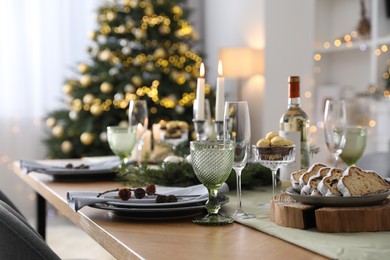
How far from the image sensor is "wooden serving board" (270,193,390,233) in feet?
3.75

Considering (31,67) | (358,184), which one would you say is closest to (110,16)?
(31,67)

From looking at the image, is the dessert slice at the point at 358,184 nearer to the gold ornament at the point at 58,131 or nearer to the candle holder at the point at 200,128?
the candle holder at the point at 200,128

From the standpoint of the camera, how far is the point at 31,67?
5.29m

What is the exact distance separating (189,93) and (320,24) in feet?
4.47

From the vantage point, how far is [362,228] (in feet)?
3.79

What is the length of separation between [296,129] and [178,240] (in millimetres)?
652

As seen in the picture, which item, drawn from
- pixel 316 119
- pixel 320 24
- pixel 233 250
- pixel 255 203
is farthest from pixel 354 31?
pixel 233 250

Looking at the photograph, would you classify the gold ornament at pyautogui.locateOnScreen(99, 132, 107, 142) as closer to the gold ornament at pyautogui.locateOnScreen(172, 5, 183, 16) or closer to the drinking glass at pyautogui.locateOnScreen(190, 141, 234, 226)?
the gold ornament at pyautogui.locateOnScreen(172, 5, 183, 16)

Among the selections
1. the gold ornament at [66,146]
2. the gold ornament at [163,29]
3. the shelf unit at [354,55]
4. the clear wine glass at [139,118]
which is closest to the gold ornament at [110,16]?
the gold ornament at [163,29]

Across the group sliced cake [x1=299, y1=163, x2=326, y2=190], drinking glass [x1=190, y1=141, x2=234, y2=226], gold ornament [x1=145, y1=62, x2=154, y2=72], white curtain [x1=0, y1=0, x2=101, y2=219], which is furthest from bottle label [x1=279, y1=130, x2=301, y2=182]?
white curtain [x1=0, y1=0, x2=101, y2=219]

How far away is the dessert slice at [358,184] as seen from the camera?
121cm

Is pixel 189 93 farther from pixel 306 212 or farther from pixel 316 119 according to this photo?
pixel 306 212

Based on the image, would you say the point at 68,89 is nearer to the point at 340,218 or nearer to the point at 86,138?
the point at 86,138

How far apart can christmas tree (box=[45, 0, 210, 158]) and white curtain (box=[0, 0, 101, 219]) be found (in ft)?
1.13
